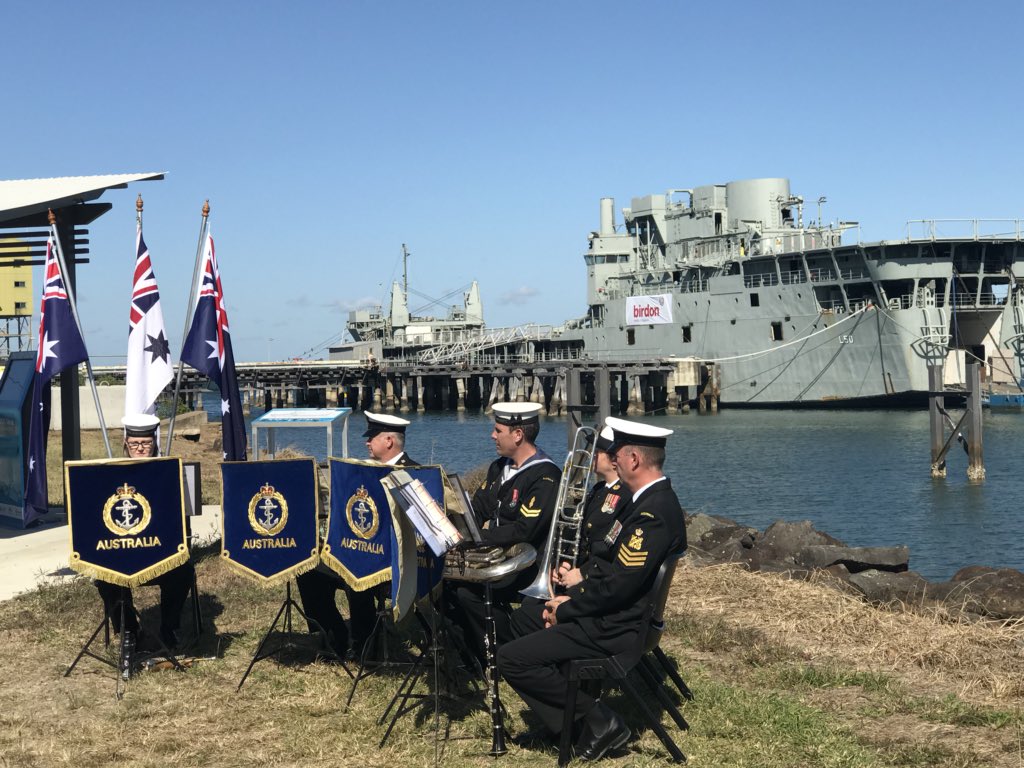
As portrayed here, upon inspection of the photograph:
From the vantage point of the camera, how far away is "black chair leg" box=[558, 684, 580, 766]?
5531 mm

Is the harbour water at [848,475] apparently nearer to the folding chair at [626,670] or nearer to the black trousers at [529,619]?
the black trousers at [529,619]

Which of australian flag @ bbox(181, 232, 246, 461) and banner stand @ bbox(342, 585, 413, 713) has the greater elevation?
australian flag @ bbox(181, 232, 246, 461)

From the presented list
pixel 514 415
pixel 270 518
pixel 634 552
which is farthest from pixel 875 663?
pixel 270 518

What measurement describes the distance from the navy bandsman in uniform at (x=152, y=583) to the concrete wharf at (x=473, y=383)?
4394 cm

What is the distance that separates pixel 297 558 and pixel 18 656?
2.20 meters

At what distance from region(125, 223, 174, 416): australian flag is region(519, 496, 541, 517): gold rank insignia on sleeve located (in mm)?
5497

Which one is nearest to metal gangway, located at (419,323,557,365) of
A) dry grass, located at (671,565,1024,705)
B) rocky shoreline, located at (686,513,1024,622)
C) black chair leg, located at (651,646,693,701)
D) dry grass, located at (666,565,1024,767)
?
rocky shoreline, located at (686,513,1024,622)

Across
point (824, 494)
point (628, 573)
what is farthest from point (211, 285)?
point (824, 494)

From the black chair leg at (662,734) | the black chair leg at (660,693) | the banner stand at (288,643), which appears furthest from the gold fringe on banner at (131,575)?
the black chair leg at (662,734)

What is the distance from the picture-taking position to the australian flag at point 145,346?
35.4 ft

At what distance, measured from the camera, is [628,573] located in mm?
5582

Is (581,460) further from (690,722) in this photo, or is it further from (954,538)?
(954,538)

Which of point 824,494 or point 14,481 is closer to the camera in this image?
point 14,481

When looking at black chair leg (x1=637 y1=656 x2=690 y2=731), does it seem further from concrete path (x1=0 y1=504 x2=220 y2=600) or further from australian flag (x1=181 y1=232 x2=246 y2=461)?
australian flag (x1=181 y1=232 x2=246 y2=461)
